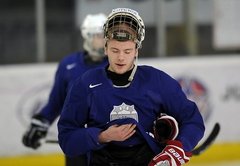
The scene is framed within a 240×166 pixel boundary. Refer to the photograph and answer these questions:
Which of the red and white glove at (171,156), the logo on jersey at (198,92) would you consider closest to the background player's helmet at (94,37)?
the red and white glove at (171,156)

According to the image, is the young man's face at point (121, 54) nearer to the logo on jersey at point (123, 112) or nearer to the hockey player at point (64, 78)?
the logo on jersey at point (123, 112)

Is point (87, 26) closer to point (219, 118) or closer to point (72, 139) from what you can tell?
point (72, 139)

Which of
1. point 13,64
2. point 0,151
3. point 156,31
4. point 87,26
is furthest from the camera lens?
point 156,31

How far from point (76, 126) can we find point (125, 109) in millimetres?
173

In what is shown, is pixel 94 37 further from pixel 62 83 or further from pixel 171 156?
pixel 171 156

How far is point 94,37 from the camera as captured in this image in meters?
3.89

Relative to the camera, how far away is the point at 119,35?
226 cm

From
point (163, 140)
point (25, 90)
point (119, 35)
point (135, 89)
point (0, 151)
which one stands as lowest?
point (0, 151)

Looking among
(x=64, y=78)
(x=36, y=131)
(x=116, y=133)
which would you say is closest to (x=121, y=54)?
(x=116, y=133)

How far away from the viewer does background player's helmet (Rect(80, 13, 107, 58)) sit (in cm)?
382

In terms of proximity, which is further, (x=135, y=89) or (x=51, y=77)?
(x=51, y=77)

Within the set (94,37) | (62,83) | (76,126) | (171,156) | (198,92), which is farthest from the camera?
(198,92)

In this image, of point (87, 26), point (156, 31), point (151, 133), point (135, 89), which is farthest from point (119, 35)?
point (156, 31)

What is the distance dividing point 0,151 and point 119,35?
12.7ft
